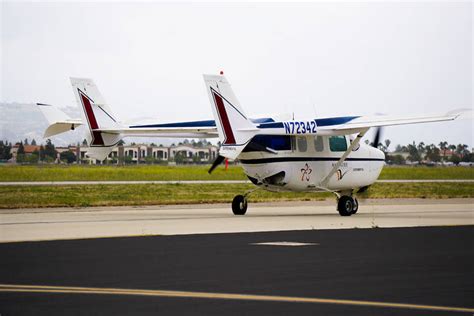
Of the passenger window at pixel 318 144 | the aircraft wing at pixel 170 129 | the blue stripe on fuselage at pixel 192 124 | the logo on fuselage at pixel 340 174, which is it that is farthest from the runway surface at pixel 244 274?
the logo on fuselage at pixel 340 174

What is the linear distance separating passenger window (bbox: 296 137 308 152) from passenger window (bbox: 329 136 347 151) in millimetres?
1389

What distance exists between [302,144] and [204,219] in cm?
524

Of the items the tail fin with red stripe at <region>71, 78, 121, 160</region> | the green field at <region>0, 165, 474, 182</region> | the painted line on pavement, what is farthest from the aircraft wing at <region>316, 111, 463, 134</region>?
the green field at <region>0, 165, 474, 182</region>

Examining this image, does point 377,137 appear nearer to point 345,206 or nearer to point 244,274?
point 345,206

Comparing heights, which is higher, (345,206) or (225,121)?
(225,121)

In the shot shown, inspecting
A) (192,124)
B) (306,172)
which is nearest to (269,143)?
(306,172)

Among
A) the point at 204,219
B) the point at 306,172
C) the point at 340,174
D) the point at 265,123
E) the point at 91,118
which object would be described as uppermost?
the point at 91,118

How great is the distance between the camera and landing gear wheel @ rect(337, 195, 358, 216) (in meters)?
36.1

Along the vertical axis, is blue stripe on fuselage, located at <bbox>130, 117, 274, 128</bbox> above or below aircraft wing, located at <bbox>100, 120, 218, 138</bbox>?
above

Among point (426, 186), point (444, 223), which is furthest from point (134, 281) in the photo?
point (426, 186)

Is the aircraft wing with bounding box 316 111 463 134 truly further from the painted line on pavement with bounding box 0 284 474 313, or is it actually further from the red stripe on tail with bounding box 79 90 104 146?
the painted line on pavement with bounding box 0 284 474 313

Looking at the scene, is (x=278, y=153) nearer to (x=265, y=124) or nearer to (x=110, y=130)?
(x=265, y=124)

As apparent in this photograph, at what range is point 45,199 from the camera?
4628 centimetres

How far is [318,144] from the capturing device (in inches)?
1444
